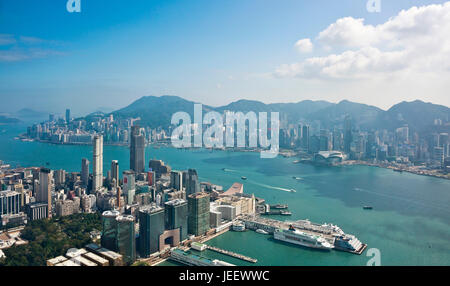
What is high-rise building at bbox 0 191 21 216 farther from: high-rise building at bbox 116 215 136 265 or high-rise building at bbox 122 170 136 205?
high-rise building at bbox 116 215 136 265

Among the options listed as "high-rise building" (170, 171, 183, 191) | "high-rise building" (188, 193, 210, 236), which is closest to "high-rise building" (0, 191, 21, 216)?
"high-rise building" (170, 171, 183, 191)

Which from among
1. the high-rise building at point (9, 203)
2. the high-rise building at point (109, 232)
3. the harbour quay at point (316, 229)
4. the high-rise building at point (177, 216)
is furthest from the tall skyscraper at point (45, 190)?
the harbour quay at point (316, 229)

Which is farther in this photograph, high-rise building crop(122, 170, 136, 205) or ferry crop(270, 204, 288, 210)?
high-rise building crop(122, 170, 136, 205)

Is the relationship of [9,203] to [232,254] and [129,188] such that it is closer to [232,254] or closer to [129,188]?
[129,188]

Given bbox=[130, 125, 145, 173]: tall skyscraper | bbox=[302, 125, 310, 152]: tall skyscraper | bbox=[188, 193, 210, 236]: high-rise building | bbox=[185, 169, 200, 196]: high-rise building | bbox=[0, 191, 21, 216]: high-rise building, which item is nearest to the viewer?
bbox=[188, 193, 210, 236]: high-rise building

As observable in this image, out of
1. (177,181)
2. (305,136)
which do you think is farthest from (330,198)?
(305,136)

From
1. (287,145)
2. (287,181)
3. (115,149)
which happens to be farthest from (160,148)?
(287,181)

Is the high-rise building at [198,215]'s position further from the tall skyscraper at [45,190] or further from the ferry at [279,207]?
the tall skyscraper at [45,190]
